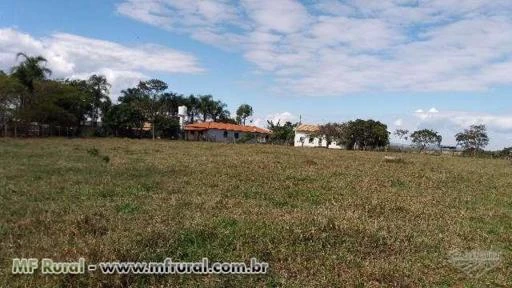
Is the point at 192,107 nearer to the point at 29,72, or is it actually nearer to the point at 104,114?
the point at 104,114

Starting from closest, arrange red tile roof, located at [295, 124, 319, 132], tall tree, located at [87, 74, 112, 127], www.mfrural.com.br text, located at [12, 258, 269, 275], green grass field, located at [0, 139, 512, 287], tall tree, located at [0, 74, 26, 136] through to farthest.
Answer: www.mfrural.com.br text, located at [12, 258, 269, 275] < green grass field, located at [0, 139, 512, 287] < tall tree, located at [0, 74, 26, 136] < tall tree, located at [87, 74, 112, 127] < red tile roof, located at [295, 124, 319, 132]

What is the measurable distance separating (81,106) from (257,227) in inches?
2695

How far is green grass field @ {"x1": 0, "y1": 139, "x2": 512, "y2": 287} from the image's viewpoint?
6730 mm

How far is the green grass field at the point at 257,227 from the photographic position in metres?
6.73

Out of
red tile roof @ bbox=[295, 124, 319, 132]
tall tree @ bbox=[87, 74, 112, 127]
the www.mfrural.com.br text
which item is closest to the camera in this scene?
the www.mfrural.com.br text

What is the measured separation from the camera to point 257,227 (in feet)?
28.7

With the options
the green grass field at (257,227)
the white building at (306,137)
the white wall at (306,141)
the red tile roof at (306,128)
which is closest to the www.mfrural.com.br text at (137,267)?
the green grass field at (257,227)

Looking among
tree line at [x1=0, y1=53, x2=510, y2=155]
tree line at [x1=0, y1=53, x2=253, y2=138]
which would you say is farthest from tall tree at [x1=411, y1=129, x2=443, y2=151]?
tree line at [x1=0, y1=53, x2=253, y2=138]

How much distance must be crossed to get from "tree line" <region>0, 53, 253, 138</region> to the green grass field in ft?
140

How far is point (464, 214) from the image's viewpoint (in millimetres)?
12227

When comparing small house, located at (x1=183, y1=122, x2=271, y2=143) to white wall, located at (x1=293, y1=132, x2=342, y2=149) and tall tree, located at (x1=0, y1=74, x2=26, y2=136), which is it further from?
tall tree, located at (x1=0, y1=74, x2=26, y2=136)

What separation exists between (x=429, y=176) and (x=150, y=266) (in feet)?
55.8

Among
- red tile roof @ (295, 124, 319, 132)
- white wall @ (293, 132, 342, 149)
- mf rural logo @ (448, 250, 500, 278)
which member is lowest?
mf rural logo @ (448, 250, 500, 278)

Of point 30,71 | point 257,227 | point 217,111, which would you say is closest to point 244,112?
point 217,111
